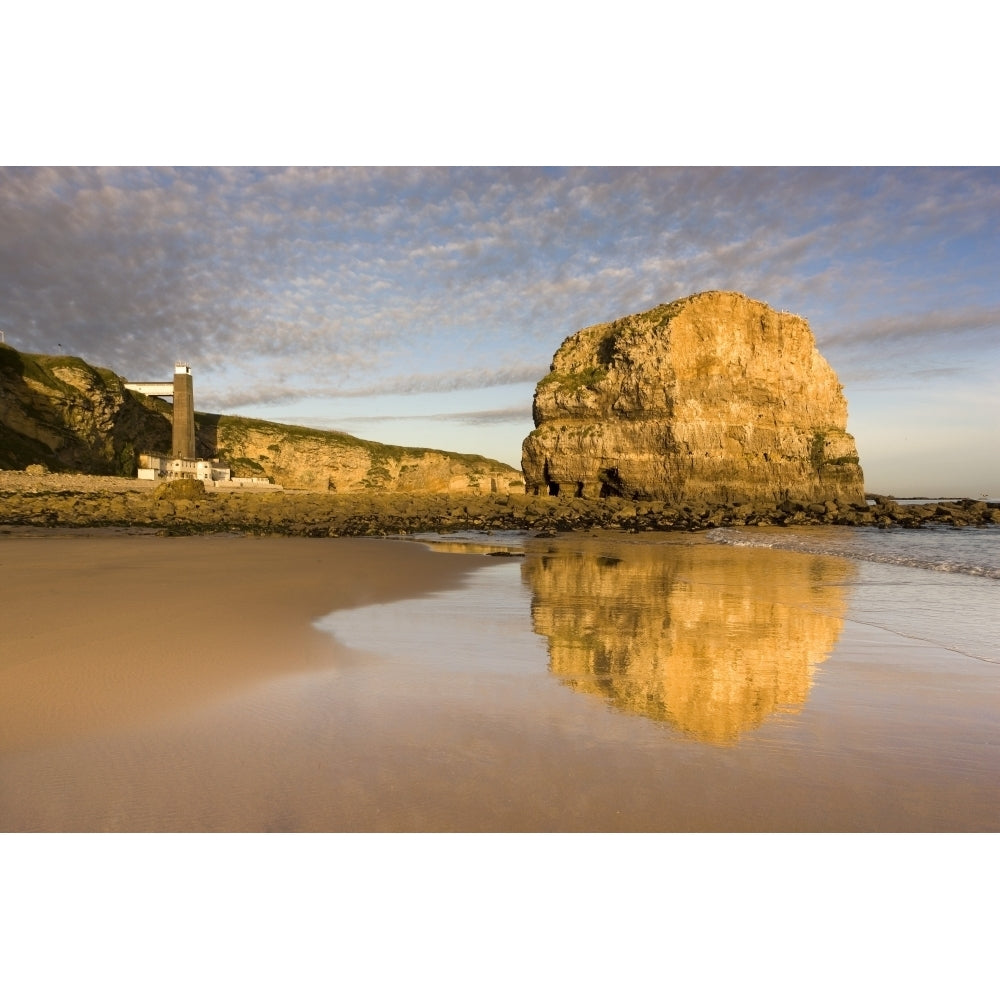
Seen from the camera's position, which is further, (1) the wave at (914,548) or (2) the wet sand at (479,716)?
(1) the wave at (914,548)

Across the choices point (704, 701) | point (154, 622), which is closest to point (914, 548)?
point (704, 701)

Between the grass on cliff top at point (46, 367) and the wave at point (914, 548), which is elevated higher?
the grass on cliff top at point (46, 367)

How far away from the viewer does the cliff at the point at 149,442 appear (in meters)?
43.6

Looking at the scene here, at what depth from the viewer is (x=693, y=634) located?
6273 millimetres

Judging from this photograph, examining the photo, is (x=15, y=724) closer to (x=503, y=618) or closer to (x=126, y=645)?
(x=126, y=645)

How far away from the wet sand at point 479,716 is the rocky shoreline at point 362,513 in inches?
609

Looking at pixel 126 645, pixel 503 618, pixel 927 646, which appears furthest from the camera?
pixel 503 618

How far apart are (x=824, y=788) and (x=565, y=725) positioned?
1.34 metres

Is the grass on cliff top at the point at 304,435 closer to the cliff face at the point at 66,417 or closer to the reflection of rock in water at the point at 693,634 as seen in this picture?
the cliff face at the point at 66,417

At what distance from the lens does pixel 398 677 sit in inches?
184

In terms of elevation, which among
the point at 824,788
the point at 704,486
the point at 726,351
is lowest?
the point at 824,788

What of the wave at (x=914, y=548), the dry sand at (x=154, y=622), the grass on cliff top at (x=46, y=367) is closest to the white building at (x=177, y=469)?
the grass on cliff top at (x=46, y=367)

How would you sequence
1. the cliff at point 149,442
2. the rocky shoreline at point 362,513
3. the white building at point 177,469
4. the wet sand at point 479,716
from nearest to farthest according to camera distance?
the wet sand at point 479,716 → the rocky shoreline at point 362,513 → the cliff at point 149,442 → the white building at point 177,469

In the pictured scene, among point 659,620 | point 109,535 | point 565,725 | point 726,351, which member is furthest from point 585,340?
point 565,725
